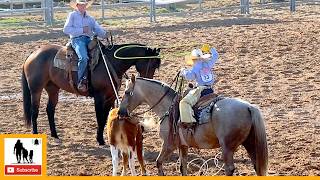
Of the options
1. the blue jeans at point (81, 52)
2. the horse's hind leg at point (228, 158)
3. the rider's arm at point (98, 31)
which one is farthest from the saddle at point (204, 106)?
the rider's arm at point (98, 31)

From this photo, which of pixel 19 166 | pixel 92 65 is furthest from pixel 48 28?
pixel 19 166

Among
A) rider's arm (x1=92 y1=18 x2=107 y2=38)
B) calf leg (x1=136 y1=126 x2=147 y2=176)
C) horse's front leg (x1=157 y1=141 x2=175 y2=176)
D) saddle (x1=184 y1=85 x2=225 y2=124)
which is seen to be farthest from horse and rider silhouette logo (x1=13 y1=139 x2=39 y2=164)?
rider's arm (x1=92 y1=18 x2=107 y2=38)

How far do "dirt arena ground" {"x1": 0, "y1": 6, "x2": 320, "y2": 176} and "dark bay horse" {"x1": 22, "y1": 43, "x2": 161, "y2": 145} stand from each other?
1.14 ft

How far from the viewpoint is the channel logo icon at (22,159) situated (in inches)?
326

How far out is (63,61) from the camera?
10773 mm

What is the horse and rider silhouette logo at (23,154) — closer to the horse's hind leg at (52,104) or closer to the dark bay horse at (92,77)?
the dark bay horse at (92,77)

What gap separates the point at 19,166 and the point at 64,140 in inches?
91.8

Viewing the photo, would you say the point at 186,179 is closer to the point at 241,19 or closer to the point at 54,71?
the point at 54,71

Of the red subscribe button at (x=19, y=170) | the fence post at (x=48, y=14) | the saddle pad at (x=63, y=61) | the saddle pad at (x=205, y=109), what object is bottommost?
the red subscribe button at (x=19, y=170)

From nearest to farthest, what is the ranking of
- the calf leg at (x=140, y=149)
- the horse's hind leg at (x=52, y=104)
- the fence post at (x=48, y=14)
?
the calf leg at (x=140, y=149) < the horse's hind leg at (x=52, y=104) < the fence post at (x=48, y=14)

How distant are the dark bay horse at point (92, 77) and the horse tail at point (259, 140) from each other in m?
2.68

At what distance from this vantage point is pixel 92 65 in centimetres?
1049

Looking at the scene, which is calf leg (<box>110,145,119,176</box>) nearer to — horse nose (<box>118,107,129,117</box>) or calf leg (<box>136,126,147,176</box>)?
calf leg (<box>136,126,147,176</box>)

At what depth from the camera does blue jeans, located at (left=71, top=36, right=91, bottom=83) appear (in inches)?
412
